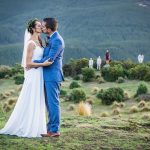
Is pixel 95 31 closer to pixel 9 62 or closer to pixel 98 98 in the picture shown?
pixel 9 62

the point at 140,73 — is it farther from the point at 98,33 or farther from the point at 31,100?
the point at 98,33

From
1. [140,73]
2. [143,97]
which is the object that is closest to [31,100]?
[143,97]

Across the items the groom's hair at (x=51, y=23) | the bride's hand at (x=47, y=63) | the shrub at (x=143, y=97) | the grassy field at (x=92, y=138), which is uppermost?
the groom's hair at (x=51, y=23)

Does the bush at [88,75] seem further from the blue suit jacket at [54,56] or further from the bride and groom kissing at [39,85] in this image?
the blue suit jacket at [54,56]

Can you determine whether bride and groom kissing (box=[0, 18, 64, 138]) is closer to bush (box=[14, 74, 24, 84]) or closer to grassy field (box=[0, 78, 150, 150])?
grassy field (box=[0, 78, 150, 150])

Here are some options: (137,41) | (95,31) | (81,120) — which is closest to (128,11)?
(95,31)

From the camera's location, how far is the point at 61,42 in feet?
34.3

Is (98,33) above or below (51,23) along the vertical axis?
above

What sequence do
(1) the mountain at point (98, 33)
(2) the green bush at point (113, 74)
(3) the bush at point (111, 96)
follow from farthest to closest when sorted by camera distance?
(1) the mountain at point (98, 33)
(2) the green bush at point (113, 74)
(3) the bush at point (111, 96)

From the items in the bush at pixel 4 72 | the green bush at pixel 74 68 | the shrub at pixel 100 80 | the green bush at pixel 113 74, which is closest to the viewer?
the shrub at pixel 100 80

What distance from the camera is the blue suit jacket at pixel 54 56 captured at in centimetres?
1040

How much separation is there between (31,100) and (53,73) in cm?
68

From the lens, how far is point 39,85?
35.0ft

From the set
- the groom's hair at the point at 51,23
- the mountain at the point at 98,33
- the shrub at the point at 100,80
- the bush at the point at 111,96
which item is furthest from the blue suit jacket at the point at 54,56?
the mountain at the point at 98,33
